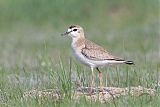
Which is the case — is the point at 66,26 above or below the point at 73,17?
below

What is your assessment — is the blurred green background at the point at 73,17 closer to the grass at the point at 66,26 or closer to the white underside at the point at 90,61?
the grass at the point at 66,26

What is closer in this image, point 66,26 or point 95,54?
point 95,54

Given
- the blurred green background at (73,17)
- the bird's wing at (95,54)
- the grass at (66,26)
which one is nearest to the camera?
the bird's wing at (95,54)

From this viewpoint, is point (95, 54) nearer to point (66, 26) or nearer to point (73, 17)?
point (66, 26)

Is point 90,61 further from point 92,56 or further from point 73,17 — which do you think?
point 73,17

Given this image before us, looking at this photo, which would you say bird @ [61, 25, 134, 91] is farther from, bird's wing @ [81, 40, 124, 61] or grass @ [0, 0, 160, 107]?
grass @ [0, 0, 160, 107]

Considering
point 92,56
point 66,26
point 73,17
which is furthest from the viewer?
point 73,17

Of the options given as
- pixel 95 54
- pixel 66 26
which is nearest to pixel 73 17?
pixel 66 26

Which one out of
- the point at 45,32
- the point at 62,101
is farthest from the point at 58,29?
the point at 62,101

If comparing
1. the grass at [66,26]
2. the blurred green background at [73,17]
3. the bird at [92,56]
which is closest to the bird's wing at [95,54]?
the bird at [92,56]

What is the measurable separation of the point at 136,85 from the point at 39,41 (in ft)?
34.8

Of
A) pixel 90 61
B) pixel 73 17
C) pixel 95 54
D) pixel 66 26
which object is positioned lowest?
pixel 90 61

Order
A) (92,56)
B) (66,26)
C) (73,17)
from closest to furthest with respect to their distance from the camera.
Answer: (92,56) → (66,26) → (73,17)

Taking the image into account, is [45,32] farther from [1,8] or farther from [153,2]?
[153,2]
